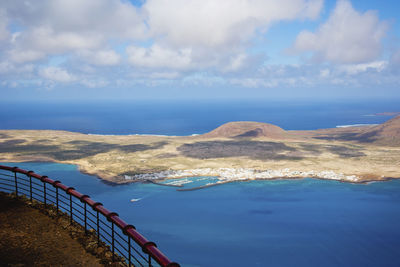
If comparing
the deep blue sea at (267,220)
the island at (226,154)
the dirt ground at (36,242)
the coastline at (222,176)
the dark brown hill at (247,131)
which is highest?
the dark brown hill at (247,131)

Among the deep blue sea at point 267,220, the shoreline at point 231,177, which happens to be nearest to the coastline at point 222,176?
the shoreline at point 231,177

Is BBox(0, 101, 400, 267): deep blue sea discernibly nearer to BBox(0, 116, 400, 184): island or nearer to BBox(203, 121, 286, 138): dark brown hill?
BBox(0, 116, 400, 184): island

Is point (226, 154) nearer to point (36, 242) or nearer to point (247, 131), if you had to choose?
point (247, 131)

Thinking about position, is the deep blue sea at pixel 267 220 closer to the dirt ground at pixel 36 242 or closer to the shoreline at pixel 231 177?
the shoreline at pixel 231 177

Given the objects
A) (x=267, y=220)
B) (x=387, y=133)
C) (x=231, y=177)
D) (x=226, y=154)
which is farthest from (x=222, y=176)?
(x=387, y=133)

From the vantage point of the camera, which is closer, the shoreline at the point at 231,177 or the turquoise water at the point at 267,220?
the turquoise water at the point at 267,220

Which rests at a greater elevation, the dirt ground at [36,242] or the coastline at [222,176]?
the dirt ground at [36,242]

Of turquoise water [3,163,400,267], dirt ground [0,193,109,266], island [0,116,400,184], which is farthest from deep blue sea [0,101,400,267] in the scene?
dirt ground [0,193,109,266]

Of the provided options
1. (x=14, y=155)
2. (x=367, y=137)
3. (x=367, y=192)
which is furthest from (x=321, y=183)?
(x=14, y=155)

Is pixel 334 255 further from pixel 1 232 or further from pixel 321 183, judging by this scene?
pixel 1 232
